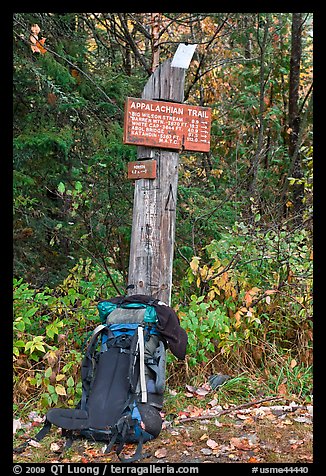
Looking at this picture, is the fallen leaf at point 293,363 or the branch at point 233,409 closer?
the branch at point 233,409

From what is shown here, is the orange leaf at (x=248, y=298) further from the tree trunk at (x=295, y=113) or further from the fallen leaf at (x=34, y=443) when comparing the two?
the tree trunk at (x=295, y=113)

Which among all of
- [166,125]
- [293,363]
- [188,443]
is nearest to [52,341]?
[188,443]

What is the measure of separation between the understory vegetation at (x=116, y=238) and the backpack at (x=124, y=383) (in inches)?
22.8

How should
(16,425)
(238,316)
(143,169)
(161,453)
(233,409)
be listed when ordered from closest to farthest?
(161,453) < (16,425) < (233,409) < (143,169) < (238,316)

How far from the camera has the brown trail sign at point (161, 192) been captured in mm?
4918

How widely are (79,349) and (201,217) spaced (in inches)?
90.7

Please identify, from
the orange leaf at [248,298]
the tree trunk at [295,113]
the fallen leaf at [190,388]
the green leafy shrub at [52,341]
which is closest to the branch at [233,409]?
the fallen leaf at [190,388]

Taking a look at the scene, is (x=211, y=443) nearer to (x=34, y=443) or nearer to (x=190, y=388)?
(x=190, y=388)

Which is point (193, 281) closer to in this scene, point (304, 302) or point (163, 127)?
point (304, 302)

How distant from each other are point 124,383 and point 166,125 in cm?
225

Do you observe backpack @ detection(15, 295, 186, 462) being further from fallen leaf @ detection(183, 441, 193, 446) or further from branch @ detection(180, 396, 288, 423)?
branch @ detection(180, 396, 288, 423)

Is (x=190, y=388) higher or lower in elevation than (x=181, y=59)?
lower

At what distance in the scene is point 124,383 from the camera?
13.7 ft

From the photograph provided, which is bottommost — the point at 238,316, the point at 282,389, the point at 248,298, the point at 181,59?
the point at 282,389
